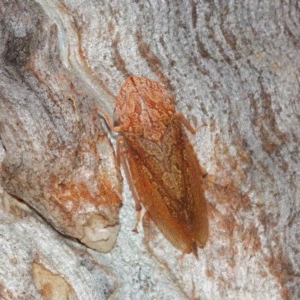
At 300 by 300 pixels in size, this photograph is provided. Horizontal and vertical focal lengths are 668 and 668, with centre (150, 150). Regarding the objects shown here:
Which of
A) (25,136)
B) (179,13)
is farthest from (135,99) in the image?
(25,136)

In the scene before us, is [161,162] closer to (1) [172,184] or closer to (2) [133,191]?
(1) [172,184]

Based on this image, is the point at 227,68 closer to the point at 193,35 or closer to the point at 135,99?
the point at 193,35

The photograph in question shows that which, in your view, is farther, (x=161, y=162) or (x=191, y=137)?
(x=161, y=162)

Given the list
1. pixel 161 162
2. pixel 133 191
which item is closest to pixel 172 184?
pixel 161 162

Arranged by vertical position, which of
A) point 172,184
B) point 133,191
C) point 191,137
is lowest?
point 133,191

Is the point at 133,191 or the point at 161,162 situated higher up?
the point at 161,162
